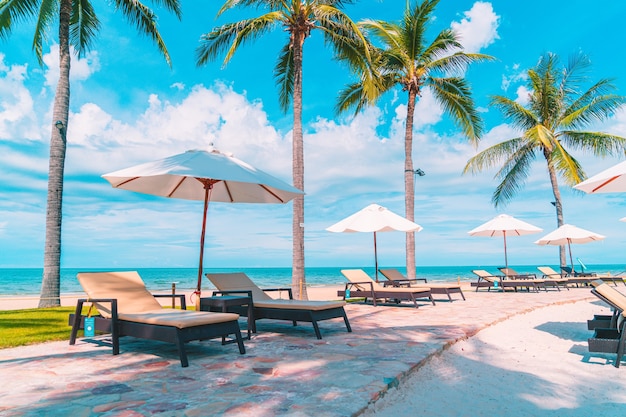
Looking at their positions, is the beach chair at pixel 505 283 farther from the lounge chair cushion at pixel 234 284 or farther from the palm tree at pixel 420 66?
the lounge chair cushion at pixel 234 284

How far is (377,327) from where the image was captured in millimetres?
6289

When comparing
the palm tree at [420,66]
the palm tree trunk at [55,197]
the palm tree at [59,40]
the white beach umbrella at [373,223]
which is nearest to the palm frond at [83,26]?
the palm tree at [59,40]

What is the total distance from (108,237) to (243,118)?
3179 centimetres

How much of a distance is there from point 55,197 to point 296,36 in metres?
6.93

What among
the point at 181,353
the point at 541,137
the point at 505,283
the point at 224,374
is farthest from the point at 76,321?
the point at 541,137

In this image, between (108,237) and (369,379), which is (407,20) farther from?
(108,237)

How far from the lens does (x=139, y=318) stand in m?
4.28

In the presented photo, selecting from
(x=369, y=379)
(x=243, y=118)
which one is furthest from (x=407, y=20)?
(x=369, y=379)

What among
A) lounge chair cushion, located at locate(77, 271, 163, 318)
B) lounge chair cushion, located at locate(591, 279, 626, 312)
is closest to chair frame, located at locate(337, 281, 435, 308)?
lounge chair cushion, located at locate(591, 279, 626, 312)

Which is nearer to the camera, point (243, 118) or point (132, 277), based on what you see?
point (132, 277)

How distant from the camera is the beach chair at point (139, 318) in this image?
13.2 feet

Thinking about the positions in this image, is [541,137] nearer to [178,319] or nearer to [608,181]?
[608,181]

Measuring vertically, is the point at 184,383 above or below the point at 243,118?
below

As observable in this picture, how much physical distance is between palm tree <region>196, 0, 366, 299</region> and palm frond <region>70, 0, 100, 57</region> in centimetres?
379
